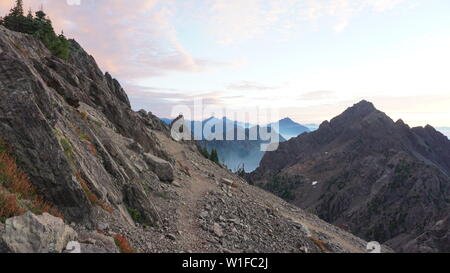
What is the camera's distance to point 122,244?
42.8 feet

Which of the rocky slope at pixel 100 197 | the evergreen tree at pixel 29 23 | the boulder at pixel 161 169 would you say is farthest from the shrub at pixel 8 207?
the evergreen tree at pixel 29 23

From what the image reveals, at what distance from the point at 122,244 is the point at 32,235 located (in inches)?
177

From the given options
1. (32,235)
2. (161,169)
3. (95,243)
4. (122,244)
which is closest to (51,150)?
(95,243)

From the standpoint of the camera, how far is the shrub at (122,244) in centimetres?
1284

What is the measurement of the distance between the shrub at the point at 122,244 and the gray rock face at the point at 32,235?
3026 millimetres

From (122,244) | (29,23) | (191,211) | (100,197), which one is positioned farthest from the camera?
(29,23)

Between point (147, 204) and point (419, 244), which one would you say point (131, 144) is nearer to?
point (147, 204)

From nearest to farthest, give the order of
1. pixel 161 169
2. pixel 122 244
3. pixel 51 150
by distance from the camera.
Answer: pixel 122 244, pixel 51 150, pixel 161 169

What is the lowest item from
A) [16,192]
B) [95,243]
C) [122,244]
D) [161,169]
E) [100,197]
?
[122,244]

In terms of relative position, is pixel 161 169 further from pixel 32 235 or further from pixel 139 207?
pixel 32 235

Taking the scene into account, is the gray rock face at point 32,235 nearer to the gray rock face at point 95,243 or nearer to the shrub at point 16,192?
the gray rock face at point 95,243

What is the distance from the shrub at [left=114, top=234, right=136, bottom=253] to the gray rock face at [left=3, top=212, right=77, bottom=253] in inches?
119

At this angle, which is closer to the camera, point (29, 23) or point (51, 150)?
point (51, 150)
